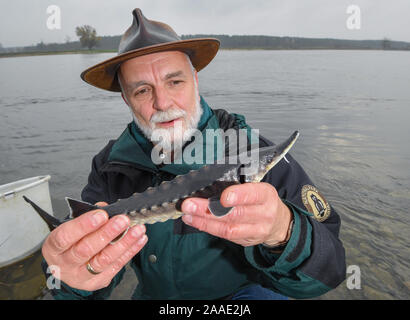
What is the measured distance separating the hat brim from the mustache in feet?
1.60

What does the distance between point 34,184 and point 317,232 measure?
354 cm

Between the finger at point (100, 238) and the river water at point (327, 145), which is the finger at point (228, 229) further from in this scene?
the river water at point (327, 145)

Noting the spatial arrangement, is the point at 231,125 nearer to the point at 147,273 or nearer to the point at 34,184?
the point at 147,273

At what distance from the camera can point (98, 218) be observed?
155 centimetres

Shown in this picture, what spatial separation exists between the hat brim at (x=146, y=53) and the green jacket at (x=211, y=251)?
540 millimetres

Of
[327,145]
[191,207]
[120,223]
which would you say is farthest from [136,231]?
[327,145]

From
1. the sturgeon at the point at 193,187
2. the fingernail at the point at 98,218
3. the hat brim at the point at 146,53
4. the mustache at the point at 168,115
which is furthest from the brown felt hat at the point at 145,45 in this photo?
the fingernail at the point at 98,218

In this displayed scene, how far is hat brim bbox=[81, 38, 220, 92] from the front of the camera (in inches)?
91.0

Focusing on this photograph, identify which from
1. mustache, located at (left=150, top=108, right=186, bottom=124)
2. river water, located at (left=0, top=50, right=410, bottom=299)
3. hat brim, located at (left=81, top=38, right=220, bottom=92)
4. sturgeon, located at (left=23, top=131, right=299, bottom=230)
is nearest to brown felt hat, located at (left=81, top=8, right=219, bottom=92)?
hat brim, located at (left=81, top=38, right=220, bottom=92)

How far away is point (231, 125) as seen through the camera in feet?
7.84

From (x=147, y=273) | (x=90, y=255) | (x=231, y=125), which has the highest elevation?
(x=231, y=125)

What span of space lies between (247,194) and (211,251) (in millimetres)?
1060

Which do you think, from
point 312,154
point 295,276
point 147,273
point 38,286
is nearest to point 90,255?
point 147,273

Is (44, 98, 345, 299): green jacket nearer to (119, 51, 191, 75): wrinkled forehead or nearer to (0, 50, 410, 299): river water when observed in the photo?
(119, 51, 191, 75): wrinkled forehead
